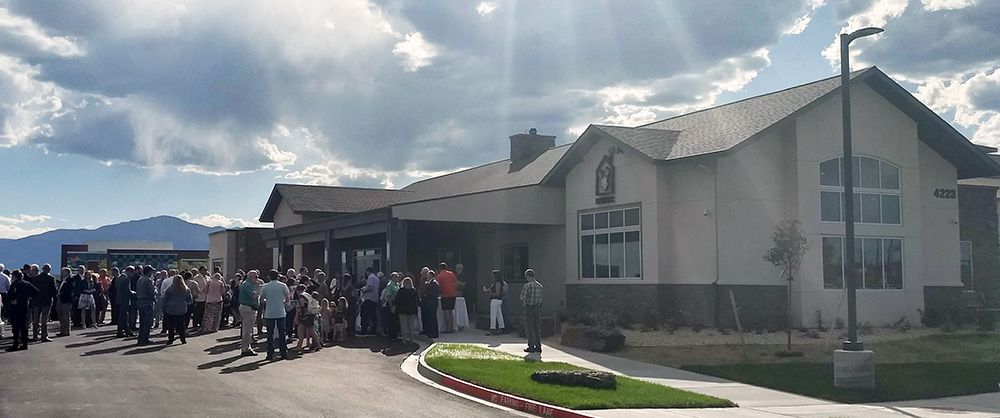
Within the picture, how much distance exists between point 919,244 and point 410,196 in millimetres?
22135

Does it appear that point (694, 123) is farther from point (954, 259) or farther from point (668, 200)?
point (954, 259)

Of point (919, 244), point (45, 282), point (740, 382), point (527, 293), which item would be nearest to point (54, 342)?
point (45, 282)

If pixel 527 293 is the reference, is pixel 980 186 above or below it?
above

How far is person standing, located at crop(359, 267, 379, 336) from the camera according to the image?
21.5 m

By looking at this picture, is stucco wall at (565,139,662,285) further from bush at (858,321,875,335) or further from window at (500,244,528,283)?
bush at (858,321,875,335)

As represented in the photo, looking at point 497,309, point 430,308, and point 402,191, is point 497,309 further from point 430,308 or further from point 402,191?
point 402,191

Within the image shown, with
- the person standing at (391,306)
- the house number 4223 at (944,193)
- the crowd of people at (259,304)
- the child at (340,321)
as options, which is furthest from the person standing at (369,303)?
the house number 4223 at (944,193)

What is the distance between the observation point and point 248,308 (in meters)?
17.7

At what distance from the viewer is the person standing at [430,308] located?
21.1m

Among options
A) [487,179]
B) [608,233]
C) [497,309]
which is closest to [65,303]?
[497,309]

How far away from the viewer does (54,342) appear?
19.9 m

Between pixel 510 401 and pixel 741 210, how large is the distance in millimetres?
11790

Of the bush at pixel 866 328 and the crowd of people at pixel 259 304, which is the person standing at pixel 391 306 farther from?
the bush at pixel 866 328

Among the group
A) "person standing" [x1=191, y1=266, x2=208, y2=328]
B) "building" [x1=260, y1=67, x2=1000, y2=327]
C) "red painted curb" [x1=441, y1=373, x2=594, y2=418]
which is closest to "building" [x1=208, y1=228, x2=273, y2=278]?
"building" [x1=260, y1=67, x2=1000, y2=327]
